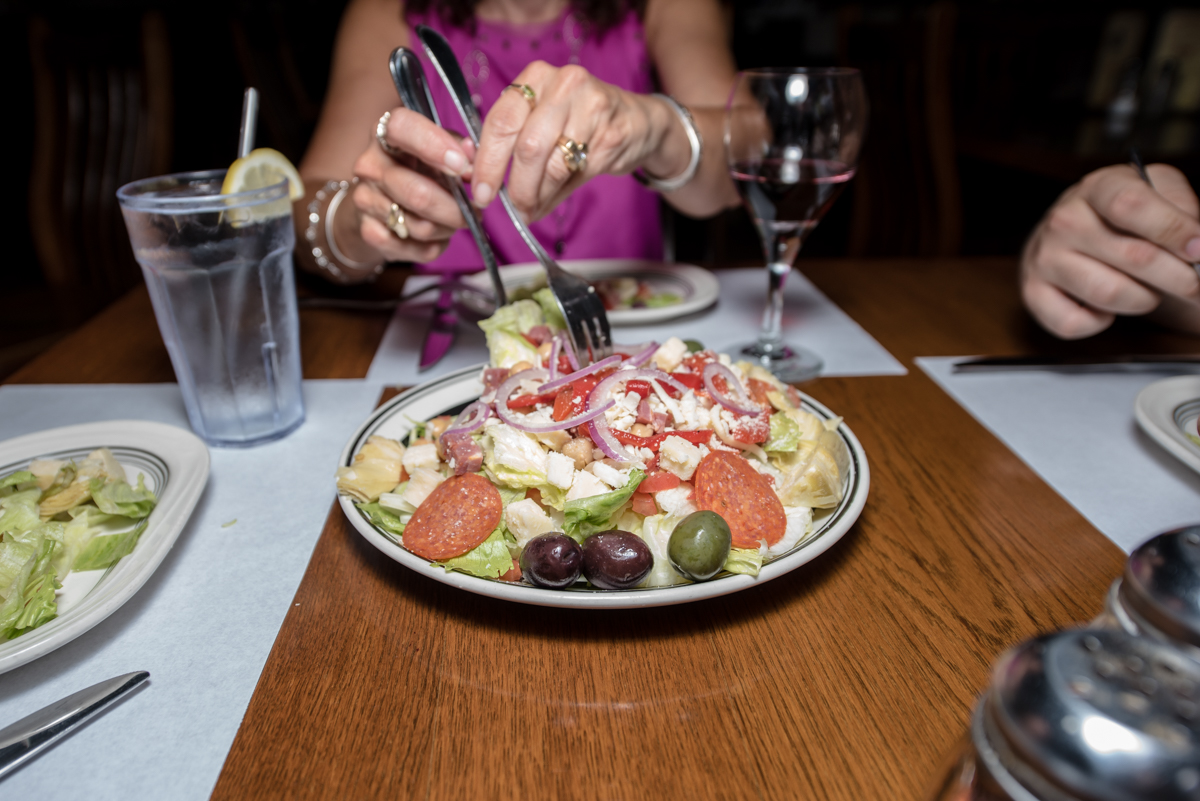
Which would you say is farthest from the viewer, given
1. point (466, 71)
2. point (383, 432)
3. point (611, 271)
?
point (466, 71)

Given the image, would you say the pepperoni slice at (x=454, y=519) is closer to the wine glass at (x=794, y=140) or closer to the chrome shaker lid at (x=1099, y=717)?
the chrome shaker lid at (x=1099, y=717)

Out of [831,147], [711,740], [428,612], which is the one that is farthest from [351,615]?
[831,147]

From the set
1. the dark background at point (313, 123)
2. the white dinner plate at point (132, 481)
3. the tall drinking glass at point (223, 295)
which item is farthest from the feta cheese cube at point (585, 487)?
the dark background at point (313, 123)

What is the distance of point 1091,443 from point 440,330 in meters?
1.11

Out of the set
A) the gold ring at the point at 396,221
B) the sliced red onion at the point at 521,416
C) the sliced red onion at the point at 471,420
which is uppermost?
the gold ring at the point at 396,221

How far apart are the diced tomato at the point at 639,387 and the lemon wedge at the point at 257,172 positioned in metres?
0.59

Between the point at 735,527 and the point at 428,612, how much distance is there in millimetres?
324

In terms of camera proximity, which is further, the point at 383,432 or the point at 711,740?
the point at 383,432

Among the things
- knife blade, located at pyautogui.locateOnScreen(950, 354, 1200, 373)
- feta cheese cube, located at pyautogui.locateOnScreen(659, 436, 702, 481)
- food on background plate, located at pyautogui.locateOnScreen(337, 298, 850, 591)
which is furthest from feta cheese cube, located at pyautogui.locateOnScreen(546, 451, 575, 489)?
knife blade, located at pyautogui.locateOnScreen(950, 354, 1200, 373)

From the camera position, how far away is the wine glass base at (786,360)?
4.26ft

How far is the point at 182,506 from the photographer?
0.81m

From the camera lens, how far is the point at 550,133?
1.16 meters

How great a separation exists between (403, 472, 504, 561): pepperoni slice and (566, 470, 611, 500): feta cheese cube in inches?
3.1

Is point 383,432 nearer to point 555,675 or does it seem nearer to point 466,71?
point 555,675
